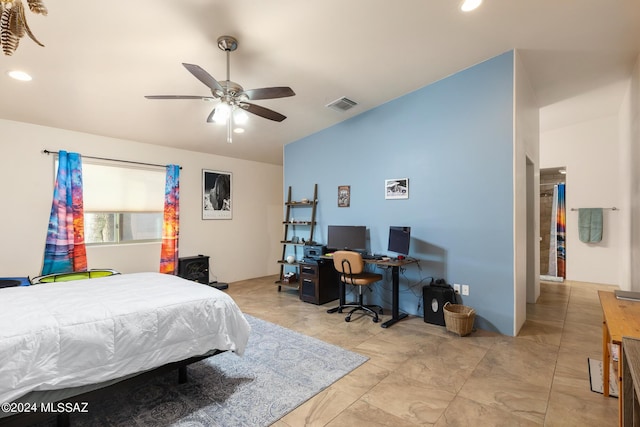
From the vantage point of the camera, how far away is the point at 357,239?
14.0 ft

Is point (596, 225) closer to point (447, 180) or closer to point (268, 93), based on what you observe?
point (447, 180)

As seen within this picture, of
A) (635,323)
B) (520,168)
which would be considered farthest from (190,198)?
(635,323)

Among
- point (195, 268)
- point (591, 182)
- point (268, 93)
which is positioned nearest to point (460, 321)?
point (268, 93)

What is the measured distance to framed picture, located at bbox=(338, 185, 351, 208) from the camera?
4.63 m

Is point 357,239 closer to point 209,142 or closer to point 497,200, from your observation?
point 497,200

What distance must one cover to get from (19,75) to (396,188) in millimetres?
4160

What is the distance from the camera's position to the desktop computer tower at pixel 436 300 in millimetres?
3431

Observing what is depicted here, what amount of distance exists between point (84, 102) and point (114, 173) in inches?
56.5

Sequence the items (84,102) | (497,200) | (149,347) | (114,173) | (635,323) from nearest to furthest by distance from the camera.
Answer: (635,323), (149,347), (497,200), (84,102), (114,173)

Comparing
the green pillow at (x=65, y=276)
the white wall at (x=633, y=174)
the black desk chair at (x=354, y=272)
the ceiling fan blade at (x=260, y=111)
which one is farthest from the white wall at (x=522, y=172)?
the green pillow at (x=65, y=276)

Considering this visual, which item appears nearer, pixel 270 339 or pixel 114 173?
pixel 270 339

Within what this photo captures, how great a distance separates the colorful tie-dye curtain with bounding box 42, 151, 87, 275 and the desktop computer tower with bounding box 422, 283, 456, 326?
4.53 metres

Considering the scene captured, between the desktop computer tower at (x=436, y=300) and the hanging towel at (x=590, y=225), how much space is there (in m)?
3.86

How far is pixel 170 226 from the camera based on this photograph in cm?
496
